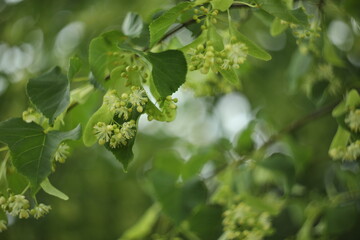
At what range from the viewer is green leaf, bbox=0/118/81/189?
27.9 inches

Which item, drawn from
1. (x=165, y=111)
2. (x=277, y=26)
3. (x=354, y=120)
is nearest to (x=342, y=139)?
(x=354, y=120)

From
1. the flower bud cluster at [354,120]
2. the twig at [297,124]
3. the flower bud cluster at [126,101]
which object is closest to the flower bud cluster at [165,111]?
the flower bud cluster at [126,101]

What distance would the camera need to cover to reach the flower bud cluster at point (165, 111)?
73 cm

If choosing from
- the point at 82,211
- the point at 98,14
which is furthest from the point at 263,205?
the point at 82,211

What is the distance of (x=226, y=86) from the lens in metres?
1.20

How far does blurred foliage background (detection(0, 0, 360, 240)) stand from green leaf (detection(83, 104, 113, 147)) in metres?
0.62

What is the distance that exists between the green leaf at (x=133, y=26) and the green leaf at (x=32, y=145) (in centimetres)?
22

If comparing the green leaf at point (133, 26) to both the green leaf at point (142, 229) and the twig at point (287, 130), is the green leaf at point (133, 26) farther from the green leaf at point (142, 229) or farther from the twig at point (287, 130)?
A: the green leaf at point (142, 229)

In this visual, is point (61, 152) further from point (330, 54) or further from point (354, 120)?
point (330, 54)

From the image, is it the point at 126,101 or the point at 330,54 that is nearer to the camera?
the point at 126,101

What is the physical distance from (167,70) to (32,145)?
26cm

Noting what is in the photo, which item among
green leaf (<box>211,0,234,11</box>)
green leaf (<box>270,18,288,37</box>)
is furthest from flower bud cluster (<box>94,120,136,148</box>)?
green leaf (<box>270,18,288,37</box>)

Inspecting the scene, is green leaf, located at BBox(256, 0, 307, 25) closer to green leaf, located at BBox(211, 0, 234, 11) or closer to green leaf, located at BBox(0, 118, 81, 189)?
green leaf, located at BBox(211, 0, 234, 11)

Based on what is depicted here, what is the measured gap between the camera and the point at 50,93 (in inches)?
31.5
